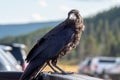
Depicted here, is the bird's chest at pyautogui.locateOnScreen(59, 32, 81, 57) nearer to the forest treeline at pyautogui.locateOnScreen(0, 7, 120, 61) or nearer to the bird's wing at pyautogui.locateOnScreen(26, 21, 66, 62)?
the bird's wing at pyautogui.locateOnScreen(26, 21, 66, 62)

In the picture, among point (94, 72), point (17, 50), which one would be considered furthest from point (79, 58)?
point (17, 50)

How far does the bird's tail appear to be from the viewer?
670cm

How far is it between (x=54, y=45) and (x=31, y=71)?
1048 millimetres

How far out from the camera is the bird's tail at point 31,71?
22.0 ft

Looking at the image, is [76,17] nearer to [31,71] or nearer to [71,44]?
[71,44]

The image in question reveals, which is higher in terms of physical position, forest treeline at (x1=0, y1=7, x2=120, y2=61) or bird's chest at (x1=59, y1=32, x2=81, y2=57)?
bird's chest at (x1=59, y1=32, x2=81, y2=57)

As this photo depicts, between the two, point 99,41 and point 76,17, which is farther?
point 99,41

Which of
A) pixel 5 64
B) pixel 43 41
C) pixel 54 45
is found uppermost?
pixel 43 41

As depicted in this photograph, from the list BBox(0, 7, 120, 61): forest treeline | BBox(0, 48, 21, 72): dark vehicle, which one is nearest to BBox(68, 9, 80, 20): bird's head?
BBox(0, 48, 21, 72): dark vehicle

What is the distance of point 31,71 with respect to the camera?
6934 millimetres

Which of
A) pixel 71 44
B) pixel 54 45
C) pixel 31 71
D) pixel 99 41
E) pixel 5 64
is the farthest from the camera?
pixel 99 41

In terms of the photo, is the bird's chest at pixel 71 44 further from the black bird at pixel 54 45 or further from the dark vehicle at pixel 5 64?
the dark vehicle at pixel 5 64

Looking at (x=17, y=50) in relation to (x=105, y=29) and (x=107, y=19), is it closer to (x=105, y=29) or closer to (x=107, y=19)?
(x=105, y=29)

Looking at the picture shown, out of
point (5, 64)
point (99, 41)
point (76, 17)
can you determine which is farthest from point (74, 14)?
point (99, 41)
